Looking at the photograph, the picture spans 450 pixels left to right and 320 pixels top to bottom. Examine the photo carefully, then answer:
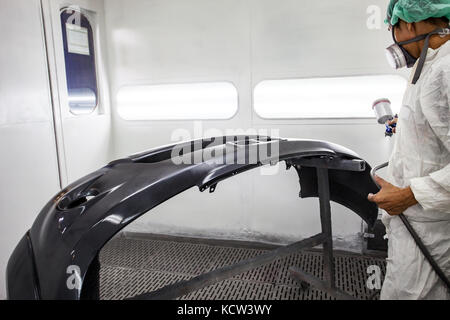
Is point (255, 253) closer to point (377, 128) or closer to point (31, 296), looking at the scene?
point (377, 128)

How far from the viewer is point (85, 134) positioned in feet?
9.43

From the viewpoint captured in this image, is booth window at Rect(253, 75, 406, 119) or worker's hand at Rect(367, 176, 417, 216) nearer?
worker's hand at Rect(367, 176, 417, 216)

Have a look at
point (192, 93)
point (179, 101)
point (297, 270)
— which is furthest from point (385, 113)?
point (179, 101)

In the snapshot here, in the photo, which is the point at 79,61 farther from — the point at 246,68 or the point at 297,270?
the point at 297,270

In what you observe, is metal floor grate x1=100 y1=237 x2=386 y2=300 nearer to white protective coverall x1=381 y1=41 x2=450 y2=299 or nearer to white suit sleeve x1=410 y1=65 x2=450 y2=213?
white protective coverall x1=381 y1=41 x2=450 y2=299

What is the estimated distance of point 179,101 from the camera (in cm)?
299

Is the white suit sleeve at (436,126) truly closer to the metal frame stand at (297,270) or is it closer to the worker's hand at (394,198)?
the worker's hand at (394,198)

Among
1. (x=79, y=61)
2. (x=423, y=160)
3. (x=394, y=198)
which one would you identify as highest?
(x=79, y=61)

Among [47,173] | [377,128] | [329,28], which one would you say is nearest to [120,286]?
[47,173]

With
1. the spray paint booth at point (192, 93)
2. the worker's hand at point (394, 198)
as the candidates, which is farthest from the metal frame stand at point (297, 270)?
the spray paint booth at point (192, 93)

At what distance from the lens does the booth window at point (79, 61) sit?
2.71 meters

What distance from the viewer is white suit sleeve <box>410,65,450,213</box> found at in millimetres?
1185

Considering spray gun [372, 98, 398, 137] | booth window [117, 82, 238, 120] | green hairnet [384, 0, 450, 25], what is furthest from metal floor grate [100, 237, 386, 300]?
green hairnet [384, 0, 450, 25]

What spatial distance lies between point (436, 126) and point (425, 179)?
0.19 m
